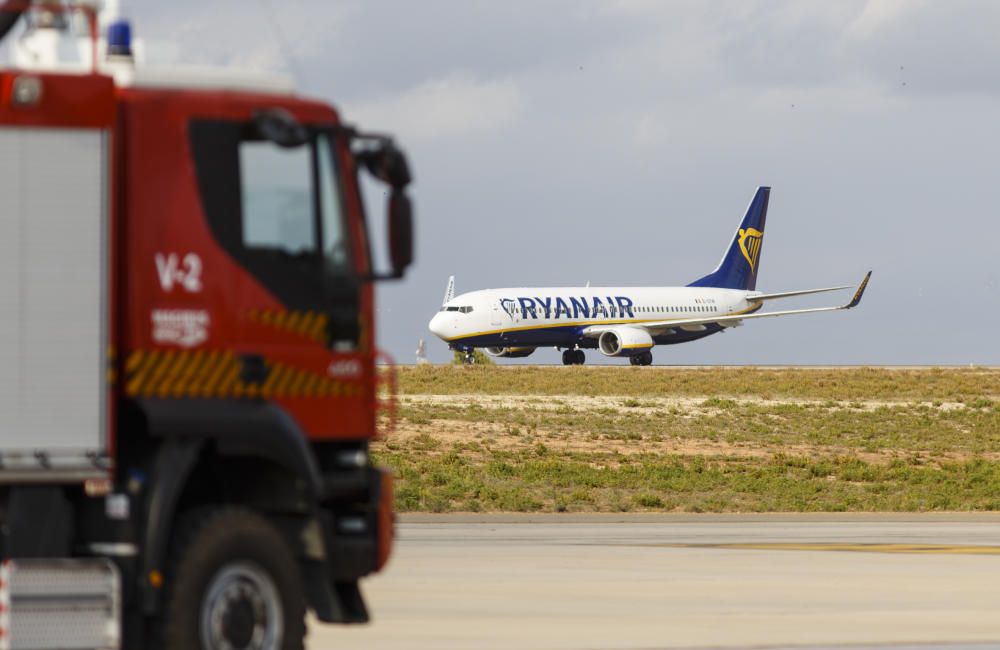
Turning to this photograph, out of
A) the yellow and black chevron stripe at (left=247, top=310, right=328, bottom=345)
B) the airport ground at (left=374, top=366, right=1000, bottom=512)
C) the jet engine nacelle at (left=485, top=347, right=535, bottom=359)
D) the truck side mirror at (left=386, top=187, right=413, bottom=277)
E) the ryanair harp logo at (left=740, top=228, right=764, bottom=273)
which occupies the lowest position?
the airport ground at (left=374, top=366, right=1000, bottom=512)

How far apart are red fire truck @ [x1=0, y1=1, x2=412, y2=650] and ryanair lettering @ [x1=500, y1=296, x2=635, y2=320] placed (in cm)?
6769

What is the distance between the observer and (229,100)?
1169 centimetres

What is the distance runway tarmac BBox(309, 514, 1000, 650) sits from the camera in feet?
50.8

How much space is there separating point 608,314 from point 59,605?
7455 centimetres

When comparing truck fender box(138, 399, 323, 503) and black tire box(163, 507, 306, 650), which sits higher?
truck fender box(138, 399, 323, 503)

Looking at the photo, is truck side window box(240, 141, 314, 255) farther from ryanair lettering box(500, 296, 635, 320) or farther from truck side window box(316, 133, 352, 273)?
ryanair lettering box(500, 296, 635, 320)

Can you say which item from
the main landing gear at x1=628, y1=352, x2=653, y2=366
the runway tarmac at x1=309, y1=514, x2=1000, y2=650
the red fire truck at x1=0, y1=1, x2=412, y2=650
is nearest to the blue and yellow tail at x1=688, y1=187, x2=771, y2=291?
the main landing gear at x1=628, y1=352, x2=653, y2=366

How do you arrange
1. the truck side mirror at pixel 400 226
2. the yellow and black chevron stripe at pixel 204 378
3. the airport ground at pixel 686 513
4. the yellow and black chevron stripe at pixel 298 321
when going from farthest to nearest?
1. the airport ground at pixel 686 513
2. the yellow and black chevron stripe at pixel 298 321
3. the truck side mirror at pixel 400 226
4. the yellow and black chevron stripe at pixel 204 378

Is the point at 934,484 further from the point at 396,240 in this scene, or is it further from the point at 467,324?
the point at 467,324

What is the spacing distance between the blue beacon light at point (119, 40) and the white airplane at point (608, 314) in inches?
2657

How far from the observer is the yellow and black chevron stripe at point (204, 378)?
36.9 feet

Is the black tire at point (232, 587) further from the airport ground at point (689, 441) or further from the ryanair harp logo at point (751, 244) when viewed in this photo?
the ryanair harp logo at point (751, 244)

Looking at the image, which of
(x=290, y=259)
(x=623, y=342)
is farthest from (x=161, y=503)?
(x=623, y=342)

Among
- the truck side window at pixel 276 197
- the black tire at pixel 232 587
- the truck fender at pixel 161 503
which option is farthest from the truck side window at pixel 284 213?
the black tire at pixel 232 587
